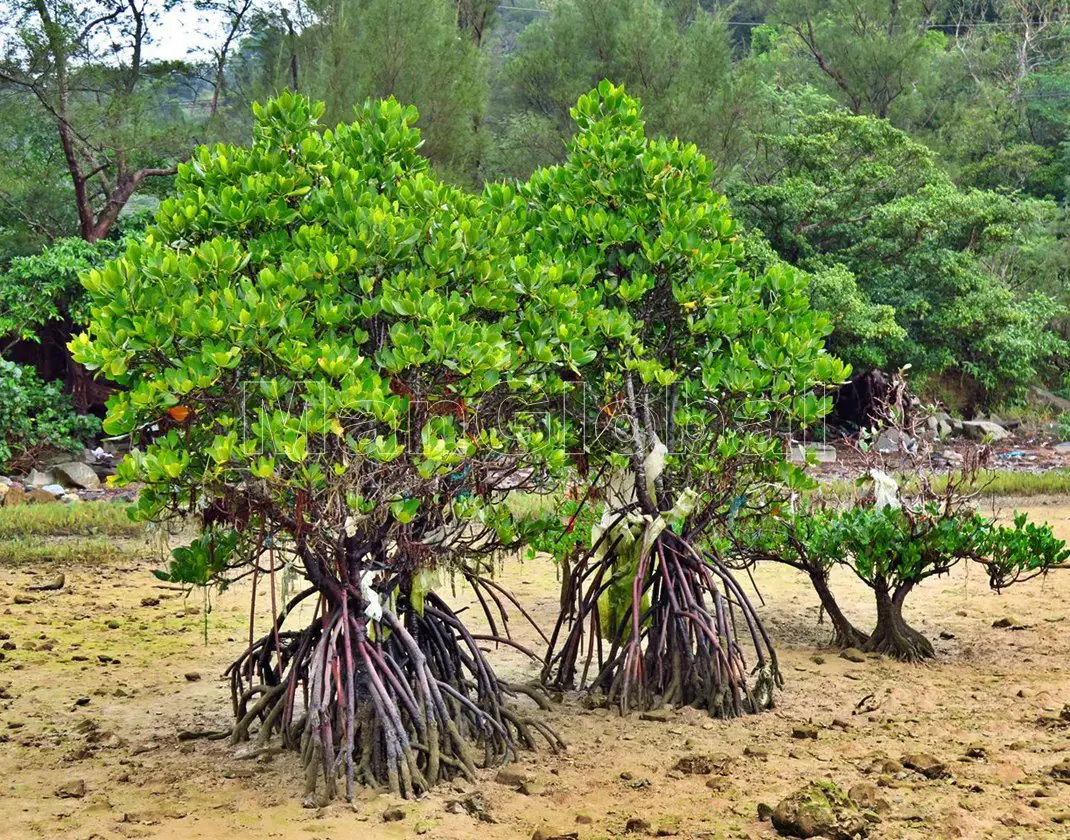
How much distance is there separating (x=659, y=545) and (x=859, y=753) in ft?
4.66

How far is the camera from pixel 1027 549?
7.04 meters

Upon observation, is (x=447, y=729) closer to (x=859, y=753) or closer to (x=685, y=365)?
(x=859, y=753)

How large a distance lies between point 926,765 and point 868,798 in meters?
0.55

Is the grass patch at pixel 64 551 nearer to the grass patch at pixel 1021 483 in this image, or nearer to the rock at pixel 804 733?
the rock at pixel 804 733

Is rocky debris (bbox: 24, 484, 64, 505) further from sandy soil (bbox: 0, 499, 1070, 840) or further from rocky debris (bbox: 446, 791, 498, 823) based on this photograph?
rocky debris (bbox: 446, 791, 498, 823)

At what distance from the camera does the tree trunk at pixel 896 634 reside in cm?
726

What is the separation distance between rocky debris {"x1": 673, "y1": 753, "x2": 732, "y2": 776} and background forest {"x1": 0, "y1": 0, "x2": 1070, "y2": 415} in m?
12.4

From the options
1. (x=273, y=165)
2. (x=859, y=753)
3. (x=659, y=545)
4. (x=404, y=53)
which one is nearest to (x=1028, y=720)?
→ (x=859, y=753)

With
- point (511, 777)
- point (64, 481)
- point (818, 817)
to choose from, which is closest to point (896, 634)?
point (818, 817)

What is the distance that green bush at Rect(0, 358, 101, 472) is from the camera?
1517 centimetres

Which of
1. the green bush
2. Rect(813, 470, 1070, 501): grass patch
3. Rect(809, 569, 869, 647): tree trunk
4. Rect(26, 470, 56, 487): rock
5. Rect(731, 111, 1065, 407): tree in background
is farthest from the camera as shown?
Rect(731, 111, 1065, 407): tree in background

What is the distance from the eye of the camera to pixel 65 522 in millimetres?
12102

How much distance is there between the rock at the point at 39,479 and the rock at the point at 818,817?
12.7m

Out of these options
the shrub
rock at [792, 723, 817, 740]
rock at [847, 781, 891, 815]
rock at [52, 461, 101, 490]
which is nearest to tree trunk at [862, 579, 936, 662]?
rock at [792, 723, 817, 740]
